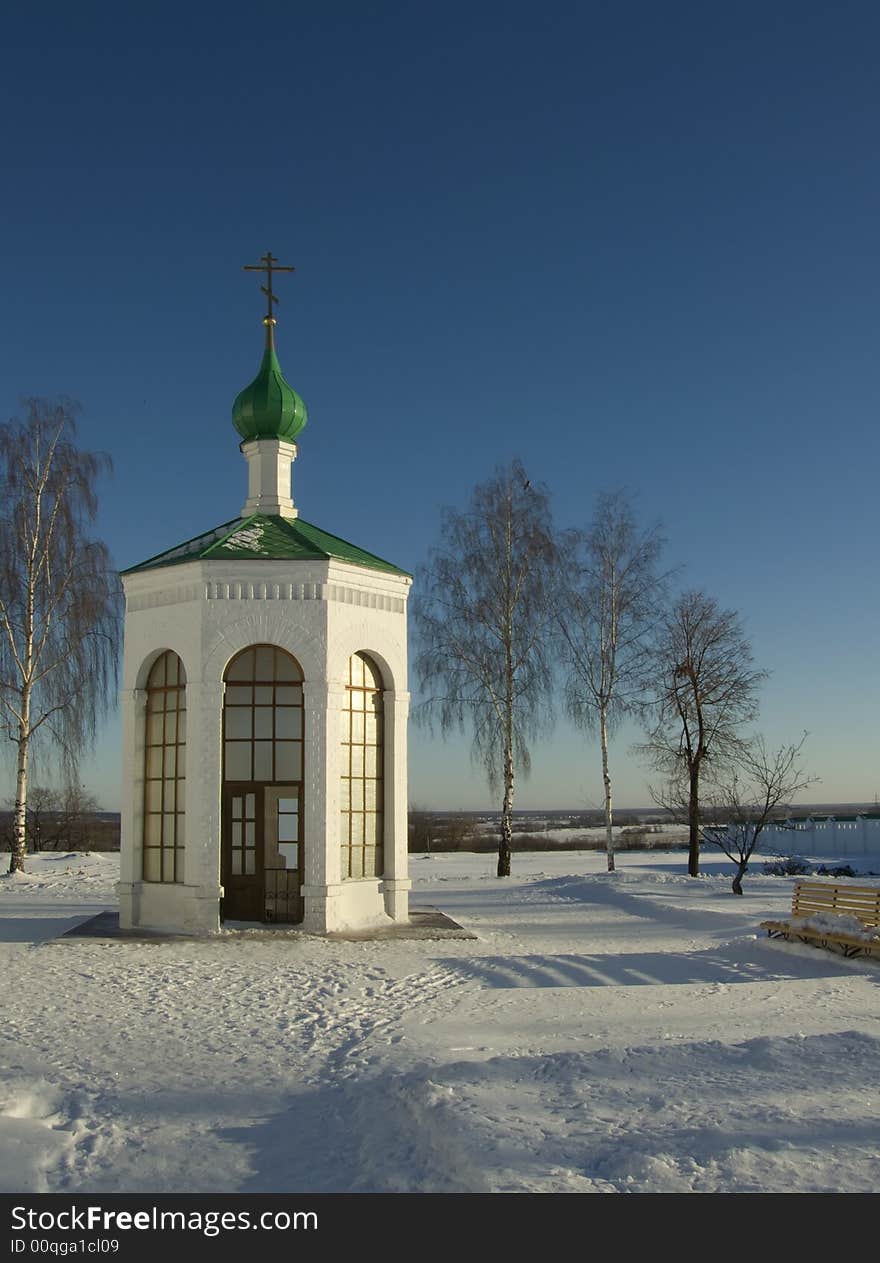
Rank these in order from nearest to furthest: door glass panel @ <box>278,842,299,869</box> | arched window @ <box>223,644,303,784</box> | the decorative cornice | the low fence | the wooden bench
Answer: the wooden bench
the decorative cornice
arched window @ <box>223,644,303,784</box>
door glass panel @ <box>278,842,299,869</box>
the low fence

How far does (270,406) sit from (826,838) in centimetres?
2477

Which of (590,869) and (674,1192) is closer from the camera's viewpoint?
(674,1192)

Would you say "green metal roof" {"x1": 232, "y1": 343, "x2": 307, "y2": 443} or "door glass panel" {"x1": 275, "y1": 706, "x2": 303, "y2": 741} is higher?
"green metal roof" {"x1": 232, "y1": 343, "x2": 307, "y2": 443}

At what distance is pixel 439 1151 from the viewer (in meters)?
5.33

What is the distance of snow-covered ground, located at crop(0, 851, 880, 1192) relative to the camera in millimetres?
5148

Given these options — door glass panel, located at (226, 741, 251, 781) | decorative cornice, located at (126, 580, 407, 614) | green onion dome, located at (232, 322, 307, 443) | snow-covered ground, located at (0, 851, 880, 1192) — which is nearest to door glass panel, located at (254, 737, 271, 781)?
door glass panel, located at (226, 741, 251, 781)

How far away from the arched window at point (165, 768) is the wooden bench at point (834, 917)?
7.16 m

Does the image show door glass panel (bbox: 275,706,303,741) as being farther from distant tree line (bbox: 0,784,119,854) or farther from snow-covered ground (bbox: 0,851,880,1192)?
distant tree line (bbox: 0,784,119,854)

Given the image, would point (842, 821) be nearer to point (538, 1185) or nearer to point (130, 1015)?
point (130, 1015)

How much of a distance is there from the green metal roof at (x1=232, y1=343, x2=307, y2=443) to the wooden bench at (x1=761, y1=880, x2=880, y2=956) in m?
9.01

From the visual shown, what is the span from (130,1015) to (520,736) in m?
14.1
